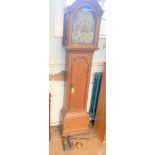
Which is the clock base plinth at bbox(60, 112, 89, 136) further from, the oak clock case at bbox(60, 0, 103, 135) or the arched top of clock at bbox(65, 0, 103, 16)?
the arched top of clock at bbox(65, 0, 103, 16)

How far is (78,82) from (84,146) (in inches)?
26.3

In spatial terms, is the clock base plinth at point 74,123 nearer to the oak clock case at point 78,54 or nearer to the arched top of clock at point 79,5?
the oak clock case at point 78,54

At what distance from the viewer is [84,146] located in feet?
6.23

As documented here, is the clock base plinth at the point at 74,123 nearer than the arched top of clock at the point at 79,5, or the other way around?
the arched top of clock at the point at 79,5

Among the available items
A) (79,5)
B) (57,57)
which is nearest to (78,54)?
(57,57)

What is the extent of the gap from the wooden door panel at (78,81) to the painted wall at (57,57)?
A: 6.3 inches

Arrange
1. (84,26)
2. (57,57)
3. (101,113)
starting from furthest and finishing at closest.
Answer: (101,113)
(57,57)
(84,26)

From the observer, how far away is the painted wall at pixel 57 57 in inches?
66.1

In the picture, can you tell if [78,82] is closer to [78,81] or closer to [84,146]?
[78,81]

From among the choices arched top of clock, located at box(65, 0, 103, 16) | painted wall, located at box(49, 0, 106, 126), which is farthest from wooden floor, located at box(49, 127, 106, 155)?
arched top of clock, located at box(65, 0, 103, 16)

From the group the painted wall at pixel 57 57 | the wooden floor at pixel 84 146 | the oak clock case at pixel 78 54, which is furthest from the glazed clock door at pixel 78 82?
the wooden floor at pixel 84 146
